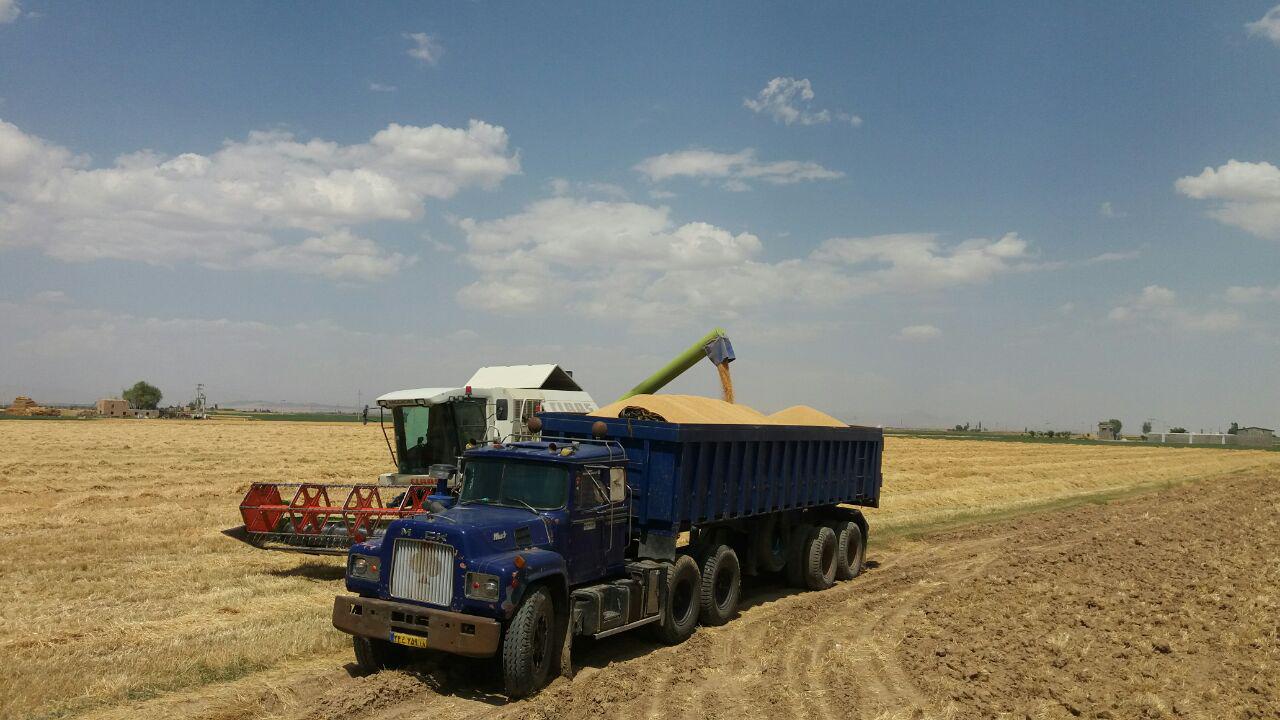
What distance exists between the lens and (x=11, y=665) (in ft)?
30.8

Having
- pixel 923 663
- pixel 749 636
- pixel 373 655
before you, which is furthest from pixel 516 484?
pixel 923 663

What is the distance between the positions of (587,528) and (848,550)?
7585 millimetres

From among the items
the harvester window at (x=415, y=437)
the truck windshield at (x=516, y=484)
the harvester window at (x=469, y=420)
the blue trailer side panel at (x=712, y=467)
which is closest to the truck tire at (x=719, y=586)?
the blue trailer side panel at (x=712, y=467)

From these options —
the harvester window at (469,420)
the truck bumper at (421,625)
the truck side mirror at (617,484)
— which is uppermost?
the harvester window at (469,420)

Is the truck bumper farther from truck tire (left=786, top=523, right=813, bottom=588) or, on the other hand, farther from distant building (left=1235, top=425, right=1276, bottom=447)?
distant building (left=1235, top=425, right=1276, bottom=447)

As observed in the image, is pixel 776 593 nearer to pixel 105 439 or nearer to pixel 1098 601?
pixel 1098 601

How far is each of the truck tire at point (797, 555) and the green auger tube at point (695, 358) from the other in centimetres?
611

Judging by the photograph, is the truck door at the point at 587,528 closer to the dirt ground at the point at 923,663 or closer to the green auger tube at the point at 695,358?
the dirt ground at the point at 923,663

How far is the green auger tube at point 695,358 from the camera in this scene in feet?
68.3

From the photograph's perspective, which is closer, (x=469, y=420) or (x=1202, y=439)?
(x=469, y=420)

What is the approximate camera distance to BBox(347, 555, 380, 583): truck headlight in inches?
372

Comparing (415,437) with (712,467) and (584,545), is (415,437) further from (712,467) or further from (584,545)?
(584,545)

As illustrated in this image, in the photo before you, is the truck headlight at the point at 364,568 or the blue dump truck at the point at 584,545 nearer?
the blue dump truck at the point at 584,545

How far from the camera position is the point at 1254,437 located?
120562 mm
